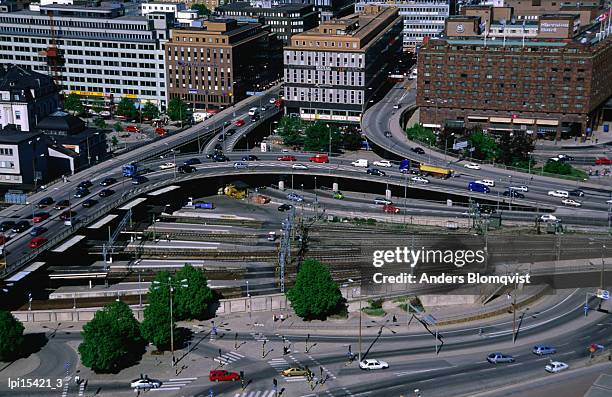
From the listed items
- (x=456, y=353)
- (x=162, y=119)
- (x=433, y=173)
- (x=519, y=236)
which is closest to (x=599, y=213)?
(x=519, y=236)

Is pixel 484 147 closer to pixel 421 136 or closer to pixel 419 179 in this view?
pixel 421 136

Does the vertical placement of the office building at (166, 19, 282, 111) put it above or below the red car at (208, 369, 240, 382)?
above

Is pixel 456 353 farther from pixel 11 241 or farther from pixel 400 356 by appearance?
pixel 11 241

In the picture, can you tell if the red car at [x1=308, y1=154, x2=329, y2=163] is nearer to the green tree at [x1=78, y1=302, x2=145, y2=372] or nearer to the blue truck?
the blue truck

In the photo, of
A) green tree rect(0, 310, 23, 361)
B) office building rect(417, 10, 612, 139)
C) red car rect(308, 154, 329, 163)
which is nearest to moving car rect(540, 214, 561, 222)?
red car rect(308, 154, 329, 163)

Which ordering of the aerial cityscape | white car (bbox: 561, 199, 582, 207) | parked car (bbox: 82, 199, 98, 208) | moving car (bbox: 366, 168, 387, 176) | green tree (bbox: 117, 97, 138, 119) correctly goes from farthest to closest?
Result: green tree (bbox: 117, 97, 138, 119)
moving car (bbox: 366, 168, 387, 176)
white car (bbox: 561, 199, 582, 207)
parked car (bbox: 82, 199, 98, 208)
the aerial cityscape

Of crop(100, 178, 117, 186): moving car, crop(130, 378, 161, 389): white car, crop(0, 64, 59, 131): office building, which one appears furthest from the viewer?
crop(0, 64, 59, 131): office building
